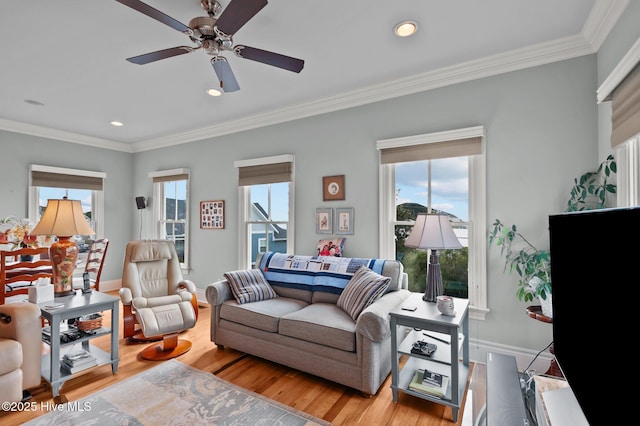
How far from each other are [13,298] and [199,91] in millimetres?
3062

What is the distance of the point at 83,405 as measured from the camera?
2088 millimetres

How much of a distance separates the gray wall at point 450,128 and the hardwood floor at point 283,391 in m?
1.11

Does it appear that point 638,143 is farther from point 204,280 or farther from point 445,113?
point 204,280

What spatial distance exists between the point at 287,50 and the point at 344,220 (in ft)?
5.98

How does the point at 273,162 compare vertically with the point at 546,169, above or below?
above

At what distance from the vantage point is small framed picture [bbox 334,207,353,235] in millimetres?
3422

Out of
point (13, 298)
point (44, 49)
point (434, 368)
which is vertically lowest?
point (434, 368)

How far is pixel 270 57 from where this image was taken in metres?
1.96

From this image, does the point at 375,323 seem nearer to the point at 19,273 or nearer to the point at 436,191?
the point at 436,191

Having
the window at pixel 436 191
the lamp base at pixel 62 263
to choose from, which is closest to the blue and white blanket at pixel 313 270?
the window at pixel 436 191

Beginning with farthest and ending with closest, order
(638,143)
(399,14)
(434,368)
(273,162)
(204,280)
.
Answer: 1. (204,280)
2. (273,162)
3. (434,368)
4. (399,14)
5. (638,143)

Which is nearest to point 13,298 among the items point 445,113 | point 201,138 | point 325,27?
point 201,138

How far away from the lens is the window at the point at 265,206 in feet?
12.9

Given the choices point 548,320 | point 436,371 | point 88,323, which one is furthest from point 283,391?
point 548,320
